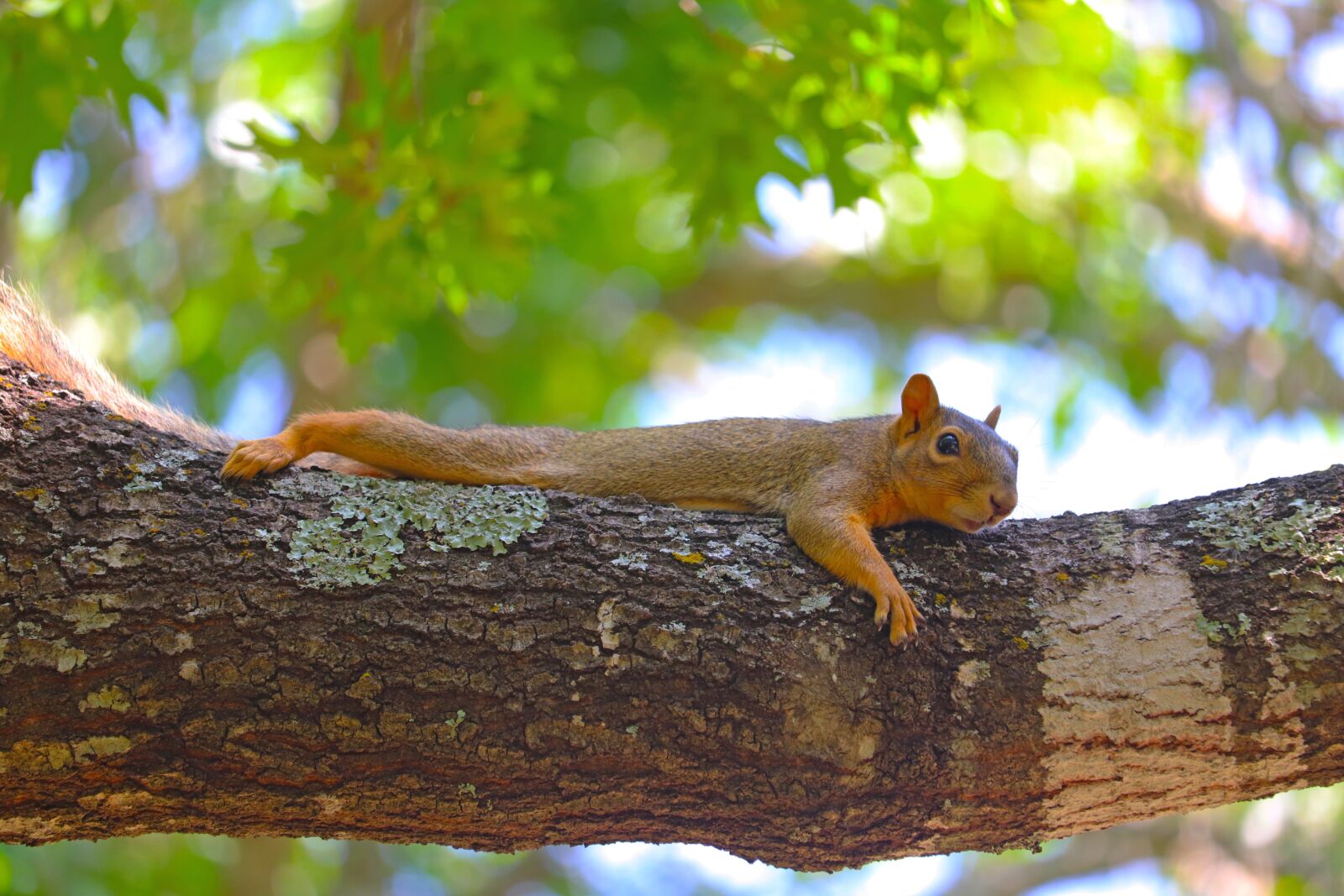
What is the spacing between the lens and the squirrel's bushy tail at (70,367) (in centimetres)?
382

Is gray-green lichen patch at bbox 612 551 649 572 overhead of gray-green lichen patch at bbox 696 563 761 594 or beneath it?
overhead

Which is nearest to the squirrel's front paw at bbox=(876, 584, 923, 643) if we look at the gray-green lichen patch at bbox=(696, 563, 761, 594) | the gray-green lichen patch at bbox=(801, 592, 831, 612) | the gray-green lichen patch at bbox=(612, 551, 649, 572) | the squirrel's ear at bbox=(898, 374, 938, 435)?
the gray-green lichen patch at bbox=(801, 592, 831, 612)

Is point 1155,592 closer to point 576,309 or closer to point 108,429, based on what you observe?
point 108,429

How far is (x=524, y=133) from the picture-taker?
5.49 m

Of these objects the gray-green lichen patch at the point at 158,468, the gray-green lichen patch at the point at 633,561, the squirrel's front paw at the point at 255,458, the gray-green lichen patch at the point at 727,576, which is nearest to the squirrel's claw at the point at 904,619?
the gray-green lichen patch at the point at 727,576

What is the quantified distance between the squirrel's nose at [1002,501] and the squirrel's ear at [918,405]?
0.70 metres

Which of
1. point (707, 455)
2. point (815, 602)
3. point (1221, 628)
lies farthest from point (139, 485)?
point (1221, 628)

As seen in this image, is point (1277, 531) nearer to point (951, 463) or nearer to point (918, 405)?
point (951, 463)

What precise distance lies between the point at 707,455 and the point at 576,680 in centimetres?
206

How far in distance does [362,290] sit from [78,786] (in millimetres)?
2989

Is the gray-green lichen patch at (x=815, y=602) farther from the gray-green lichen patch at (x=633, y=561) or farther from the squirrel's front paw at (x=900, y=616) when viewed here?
the gray-green lichen patch at (x=633, y=561)

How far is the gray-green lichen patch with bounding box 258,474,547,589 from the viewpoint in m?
3.11

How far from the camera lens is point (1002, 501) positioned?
4.20 meters

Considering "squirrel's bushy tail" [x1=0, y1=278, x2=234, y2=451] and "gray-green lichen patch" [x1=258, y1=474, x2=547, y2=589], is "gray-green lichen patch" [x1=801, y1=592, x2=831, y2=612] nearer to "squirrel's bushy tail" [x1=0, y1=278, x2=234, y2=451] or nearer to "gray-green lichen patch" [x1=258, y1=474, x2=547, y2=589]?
"gray-green lichen patch" [x1=258, y1=474, x2=547, y2=589]
